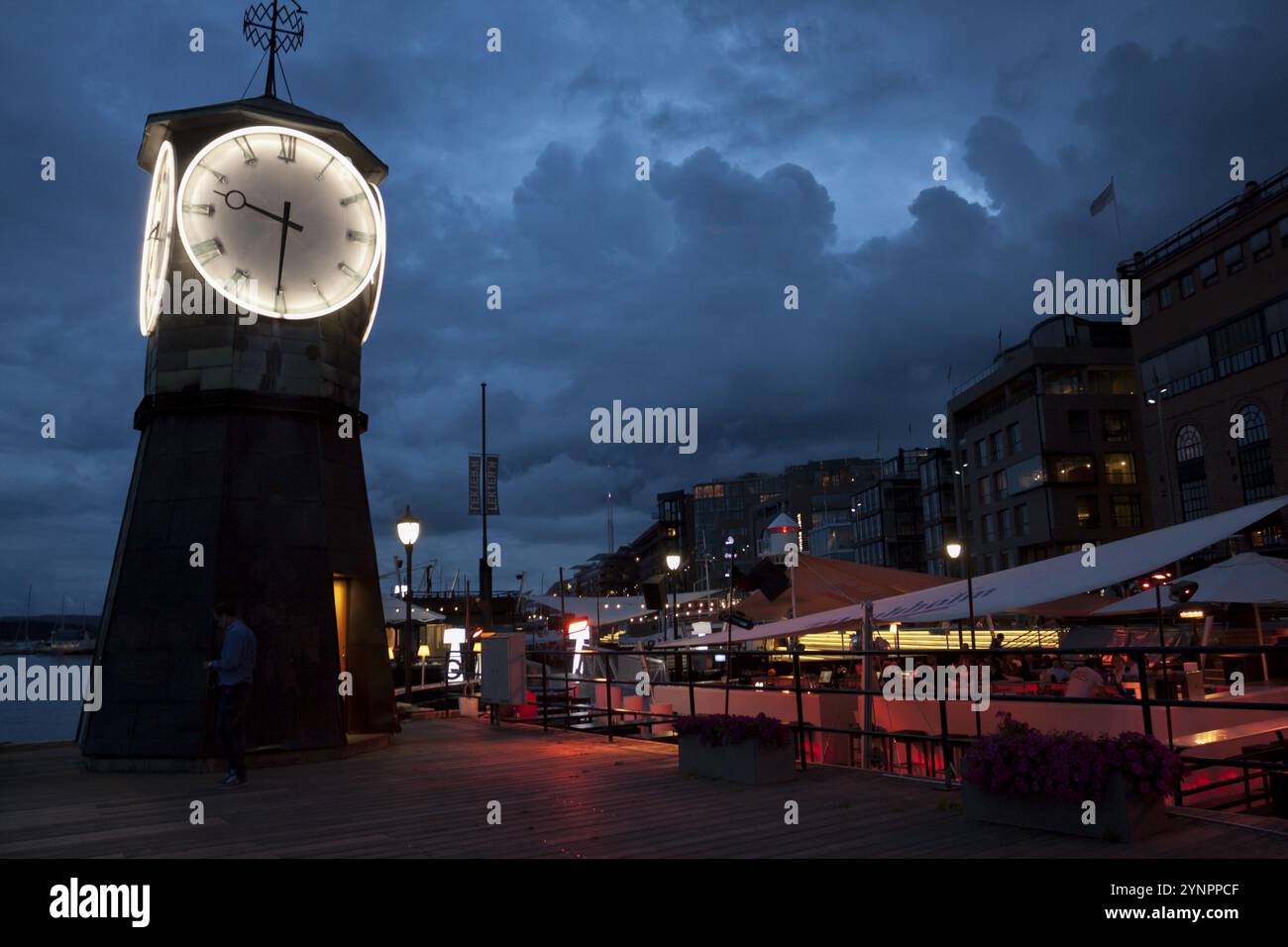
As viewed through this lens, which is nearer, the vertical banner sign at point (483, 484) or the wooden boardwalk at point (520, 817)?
the wooden boardwalk at point (520, 817)

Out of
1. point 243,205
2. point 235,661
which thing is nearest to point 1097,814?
point 235,661

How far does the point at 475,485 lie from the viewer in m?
31.6

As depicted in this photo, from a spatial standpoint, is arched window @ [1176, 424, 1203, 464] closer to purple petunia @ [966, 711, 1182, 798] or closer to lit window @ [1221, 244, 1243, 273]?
lit window @ [1221, 244, 1243, 273]

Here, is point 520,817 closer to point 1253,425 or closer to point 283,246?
point 283,246

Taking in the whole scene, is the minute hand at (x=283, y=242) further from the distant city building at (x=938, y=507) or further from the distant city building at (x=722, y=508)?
the distant city building at (x=722, y=508)

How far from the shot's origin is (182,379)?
12.8m

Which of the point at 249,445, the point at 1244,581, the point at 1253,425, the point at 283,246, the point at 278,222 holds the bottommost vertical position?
the point at 1244,581

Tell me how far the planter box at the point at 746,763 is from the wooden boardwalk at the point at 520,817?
16 cm

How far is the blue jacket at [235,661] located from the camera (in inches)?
399

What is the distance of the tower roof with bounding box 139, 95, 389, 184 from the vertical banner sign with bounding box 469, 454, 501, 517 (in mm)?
15878

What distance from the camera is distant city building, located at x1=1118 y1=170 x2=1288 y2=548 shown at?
138 ft

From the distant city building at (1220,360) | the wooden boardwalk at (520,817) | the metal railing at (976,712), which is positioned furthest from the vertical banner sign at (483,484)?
the distant city building at (1220,360)

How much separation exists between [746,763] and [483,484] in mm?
21356
